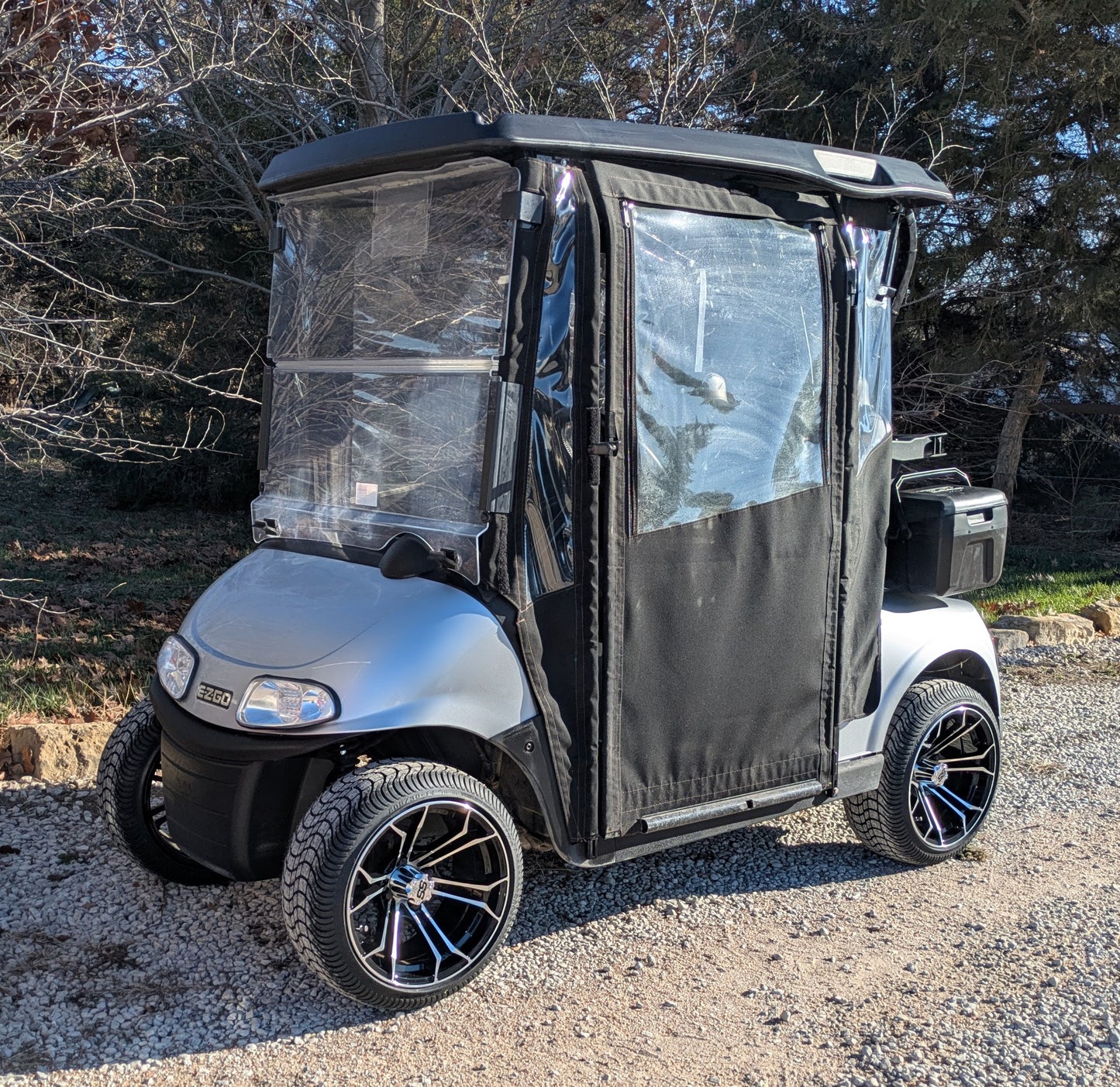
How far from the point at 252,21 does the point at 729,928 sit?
20.6ft

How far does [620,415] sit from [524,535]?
→ 47cm

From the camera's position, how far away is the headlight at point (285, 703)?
130 inches

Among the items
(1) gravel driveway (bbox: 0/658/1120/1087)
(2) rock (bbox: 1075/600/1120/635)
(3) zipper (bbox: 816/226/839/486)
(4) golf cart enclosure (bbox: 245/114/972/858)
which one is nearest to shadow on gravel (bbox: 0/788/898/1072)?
(1) gravel driveway (bbox: 0/658/1120/1087)

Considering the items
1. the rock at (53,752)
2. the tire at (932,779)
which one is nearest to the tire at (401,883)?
the tire at (932,779)

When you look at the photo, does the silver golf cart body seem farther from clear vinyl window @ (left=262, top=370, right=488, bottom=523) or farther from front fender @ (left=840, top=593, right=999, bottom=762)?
front fender @ (left=840, top=593, right=999, bottom=762)

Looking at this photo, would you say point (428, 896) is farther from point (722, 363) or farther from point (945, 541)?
point (945, 541)

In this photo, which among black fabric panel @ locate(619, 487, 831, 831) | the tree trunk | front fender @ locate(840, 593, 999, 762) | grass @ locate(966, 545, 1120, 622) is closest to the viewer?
black fabric panel @ locate(619, 487, 831, 831)

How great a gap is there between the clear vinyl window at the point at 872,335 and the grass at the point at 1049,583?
535cm

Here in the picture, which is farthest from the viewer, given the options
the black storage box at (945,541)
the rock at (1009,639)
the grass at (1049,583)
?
the grass at (1049,583)

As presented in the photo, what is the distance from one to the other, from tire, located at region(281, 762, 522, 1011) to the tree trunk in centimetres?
983

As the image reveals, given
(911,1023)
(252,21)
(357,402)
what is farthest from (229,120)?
(911,1023)

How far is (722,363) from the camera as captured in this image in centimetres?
374

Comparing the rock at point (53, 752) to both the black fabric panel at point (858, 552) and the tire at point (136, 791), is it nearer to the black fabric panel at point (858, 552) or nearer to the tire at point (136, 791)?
Result: the tire at point (136, 791)

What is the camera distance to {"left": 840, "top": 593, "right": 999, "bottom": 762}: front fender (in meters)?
4.29
